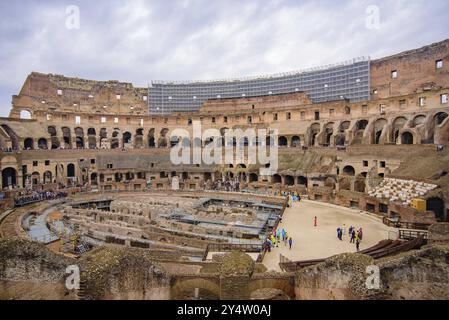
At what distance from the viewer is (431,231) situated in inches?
462

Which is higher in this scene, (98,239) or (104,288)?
(104,288)

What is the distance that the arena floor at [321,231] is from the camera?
42.2 feet

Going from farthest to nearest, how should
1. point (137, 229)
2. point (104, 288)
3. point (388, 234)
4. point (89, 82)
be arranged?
point (89, 82), point (137, 229), point (388, 234), point (104, 288)

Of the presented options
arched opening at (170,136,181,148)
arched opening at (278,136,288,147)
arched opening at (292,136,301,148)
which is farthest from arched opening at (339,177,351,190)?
arched opening at (170,136,181,148)

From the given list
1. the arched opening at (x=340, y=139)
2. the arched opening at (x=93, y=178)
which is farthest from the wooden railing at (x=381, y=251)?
the arched opening at (x=93, y=178)

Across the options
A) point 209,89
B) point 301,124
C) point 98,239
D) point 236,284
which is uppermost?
point 209,89

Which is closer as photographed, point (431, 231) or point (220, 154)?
point (431, 231)

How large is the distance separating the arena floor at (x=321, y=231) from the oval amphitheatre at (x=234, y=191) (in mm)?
137

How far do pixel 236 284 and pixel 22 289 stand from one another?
19.3ft

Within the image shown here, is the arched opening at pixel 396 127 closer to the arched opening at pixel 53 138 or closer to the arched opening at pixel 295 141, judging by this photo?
the arched opening at pixel 295 141

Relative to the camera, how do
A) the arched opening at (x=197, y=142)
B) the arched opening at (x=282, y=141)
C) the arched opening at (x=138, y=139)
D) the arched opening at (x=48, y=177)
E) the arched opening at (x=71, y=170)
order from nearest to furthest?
the arched opening at (x=48, y=177) < the arched opening at (x=71, y=170) < the arched opening at (x=282, y=141) < the arched opening at (x=197, y=142) < the arched opening at (x=138, y=139)

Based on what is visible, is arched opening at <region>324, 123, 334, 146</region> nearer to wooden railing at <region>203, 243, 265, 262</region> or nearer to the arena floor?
the arena floor

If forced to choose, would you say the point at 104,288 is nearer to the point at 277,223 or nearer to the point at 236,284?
the point at 236,284
